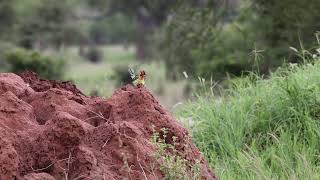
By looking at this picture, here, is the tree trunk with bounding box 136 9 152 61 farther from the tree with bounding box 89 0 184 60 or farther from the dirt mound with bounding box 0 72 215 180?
the dirt mound with bounding box 0 72 215 180

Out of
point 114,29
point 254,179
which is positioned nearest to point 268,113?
point 254,179

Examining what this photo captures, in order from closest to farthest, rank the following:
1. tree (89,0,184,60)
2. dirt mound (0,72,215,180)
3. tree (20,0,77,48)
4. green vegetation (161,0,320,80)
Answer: dirt mound (0,72,215,180)
green vegetation (161,0,320,80)
tree (20,0,77,48)
tree (89,0,184,60)

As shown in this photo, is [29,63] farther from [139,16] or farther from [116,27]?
[116,27]

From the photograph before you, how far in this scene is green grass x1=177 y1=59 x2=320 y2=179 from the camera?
435 centimetres

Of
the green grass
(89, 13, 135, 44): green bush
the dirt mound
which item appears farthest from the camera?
(89, 13, 135, 44): green bush

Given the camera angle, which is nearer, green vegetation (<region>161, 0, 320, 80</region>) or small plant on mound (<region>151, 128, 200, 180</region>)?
small plant on mound (<region>151, 128, 200, 180</region>)

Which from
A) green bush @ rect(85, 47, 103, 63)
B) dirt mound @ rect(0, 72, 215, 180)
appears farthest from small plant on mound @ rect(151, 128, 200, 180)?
green bush @ rect(85, 47, 103, 63)

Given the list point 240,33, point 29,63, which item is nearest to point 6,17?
point 29,63

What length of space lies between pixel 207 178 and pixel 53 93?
1.06 meters

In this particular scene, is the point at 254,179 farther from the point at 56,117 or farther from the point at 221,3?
the point at 221,3

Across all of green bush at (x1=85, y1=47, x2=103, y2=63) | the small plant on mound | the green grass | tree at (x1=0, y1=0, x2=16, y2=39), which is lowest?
green bush at (x1=85, y1=47, x2=103, y2=63)

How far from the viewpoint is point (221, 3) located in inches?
486

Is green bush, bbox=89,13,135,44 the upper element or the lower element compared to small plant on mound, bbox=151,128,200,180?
lower

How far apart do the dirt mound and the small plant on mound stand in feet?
0.10
